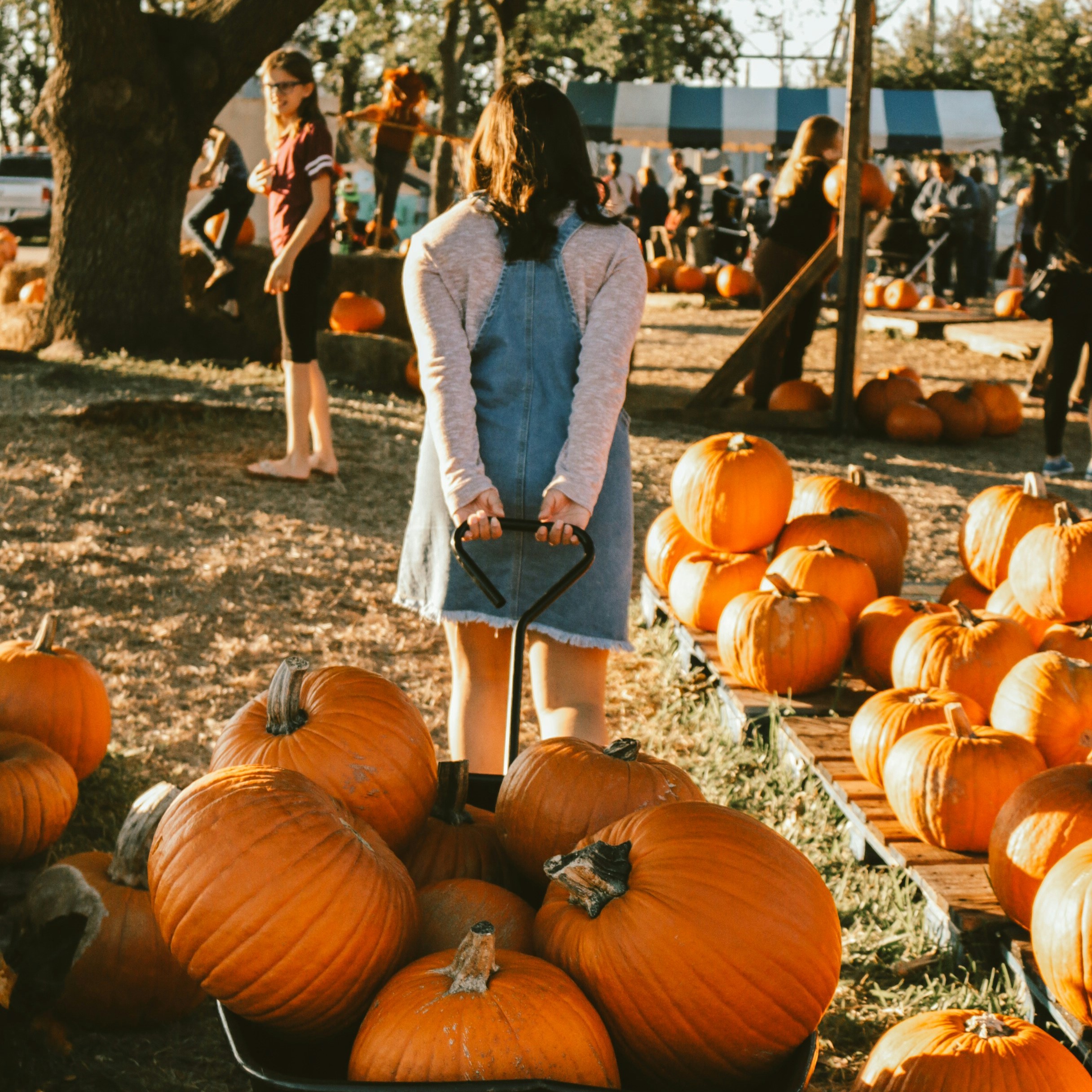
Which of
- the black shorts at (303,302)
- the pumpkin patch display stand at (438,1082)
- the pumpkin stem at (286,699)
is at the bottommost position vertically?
the pumpkin patch display stand at (438,1082)

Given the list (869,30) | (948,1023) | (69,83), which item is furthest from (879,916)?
(69,83)

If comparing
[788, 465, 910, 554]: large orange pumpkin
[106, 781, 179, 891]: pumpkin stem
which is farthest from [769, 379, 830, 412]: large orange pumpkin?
[106, 781, 179, 891]: pumpkin stem

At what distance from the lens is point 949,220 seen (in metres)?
17.0

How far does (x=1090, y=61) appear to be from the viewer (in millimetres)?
34469

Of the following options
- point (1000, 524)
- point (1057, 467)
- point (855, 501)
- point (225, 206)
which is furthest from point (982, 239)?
point (1000, 524)

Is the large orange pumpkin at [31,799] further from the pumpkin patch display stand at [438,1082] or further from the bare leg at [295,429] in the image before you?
the bare leg at [295,429]

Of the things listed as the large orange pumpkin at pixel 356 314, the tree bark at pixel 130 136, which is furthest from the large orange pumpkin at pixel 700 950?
the large orange pumpkin at pixel 356 314

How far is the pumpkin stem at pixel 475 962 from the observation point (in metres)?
1.29

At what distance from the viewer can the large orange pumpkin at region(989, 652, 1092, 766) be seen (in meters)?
2.79

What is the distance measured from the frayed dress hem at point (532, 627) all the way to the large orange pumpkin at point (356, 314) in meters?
7.82

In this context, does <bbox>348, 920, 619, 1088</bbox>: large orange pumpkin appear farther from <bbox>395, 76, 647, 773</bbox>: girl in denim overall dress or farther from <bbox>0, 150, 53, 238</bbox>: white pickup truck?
<bbox>0, 150, 53, 238</bbox>: white pickup truck

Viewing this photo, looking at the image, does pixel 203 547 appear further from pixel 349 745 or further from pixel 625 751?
pixel 625 751

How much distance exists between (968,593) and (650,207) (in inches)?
727

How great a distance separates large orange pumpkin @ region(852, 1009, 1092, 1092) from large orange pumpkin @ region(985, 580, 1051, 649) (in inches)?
70.6
